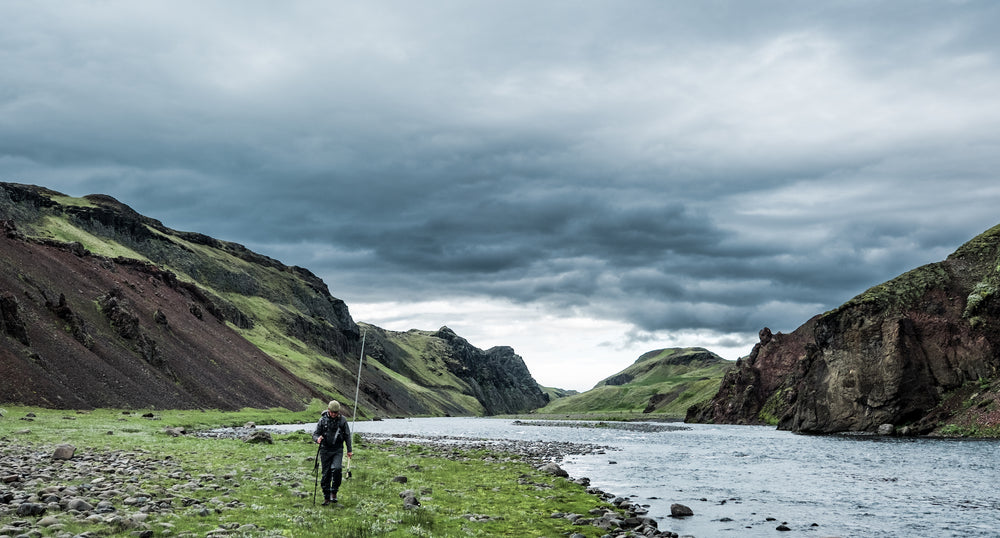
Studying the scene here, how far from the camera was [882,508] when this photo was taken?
3109 centimetres

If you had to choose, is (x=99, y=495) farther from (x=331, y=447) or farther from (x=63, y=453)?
(x=63, y=453)

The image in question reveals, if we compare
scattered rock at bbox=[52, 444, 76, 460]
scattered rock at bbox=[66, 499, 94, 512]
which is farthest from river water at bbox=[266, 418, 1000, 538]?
scattered rock at bbox=[52, 444, 76, 460]

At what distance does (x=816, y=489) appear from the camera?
125ft

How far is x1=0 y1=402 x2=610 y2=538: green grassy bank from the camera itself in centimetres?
1717

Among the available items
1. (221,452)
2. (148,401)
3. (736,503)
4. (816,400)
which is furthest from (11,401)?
(816,400)

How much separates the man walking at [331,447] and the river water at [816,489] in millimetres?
13585

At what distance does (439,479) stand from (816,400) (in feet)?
358

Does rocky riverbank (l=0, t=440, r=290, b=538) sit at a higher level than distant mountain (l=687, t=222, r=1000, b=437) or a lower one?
lower

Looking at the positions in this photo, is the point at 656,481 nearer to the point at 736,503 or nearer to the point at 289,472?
the point at 736,503

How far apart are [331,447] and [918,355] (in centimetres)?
10868

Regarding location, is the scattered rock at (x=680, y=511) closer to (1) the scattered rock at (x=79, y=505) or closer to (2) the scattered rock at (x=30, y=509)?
(1) the scattered rock at (x=79, y=505)

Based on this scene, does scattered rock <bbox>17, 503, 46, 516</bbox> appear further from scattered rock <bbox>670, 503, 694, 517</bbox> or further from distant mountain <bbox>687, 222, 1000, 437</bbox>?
distant mountain <bbox>687, 222, 1000, 437</bbox>

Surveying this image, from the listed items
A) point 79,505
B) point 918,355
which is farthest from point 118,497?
point 918,355

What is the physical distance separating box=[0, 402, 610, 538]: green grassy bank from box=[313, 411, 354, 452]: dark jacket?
216cm
